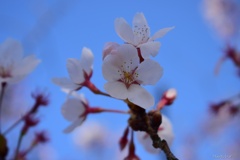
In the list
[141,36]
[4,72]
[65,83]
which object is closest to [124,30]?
[141,36]

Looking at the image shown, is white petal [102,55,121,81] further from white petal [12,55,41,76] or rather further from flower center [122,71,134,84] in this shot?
white petal [12,55,41,76]

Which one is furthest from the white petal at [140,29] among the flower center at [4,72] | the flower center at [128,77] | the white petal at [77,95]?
the flower center at [4,72]

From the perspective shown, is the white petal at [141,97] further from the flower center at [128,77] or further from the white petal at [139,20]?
the white petal at [139,20]

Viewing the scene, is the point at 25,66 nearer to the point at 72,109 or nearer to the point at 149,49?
the point at 72,109

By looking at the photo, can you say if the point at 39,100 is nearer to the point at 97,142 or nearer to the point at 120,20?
the point at 120,20

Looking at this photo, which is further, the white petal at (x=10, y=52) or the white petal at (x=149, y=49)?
the white petal at (x=10, y=52)

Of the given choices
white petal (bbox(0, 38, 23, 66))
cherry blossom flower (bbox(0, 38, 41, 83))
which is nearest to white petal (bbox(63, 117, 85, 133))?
cherry blossom flower (bbox(0, 38, 41, 83))
